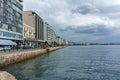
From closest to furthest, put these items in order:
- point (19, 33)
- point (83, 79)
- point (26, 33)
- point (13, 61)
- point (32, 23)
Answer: point (83, 79), point (13, 61), point (19, 33), point (26, 33), point (32, 23)

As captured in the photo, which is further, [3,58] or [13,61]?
[13,61]

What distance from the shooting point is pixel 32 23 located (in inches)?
→ 6737

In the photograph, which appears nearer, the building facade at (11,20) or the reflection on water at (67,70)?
the reflection on water at (67,70)

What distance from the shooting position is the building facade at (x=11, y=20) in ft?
281

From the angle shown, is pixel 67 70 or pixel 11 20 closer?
pixel 67 70

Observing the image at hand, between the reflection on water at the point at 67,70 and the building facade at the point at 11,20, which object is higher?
the building facade at the point at 11,20

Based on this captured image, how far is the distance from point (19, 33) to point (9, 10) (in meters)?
19.1

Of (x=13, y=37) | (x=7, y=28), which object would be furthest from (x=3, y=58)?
(x=13, y=37)

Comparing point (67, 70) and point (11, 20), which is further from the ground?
point (11, 20)

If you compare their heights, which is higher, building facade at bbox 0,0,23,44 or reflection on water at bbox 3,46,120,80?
building facade at bbox 0,0,23,44

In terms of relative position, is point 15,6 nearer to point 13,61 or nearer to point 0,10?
point 0,10

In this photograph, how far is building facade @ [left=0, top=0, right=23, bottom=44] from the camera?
85625 mm

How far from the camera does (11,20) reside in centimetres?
9662

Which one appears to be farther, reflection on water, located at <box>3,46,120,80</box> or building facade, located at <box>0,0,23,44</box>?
building facade, located at <box>0,0,23,44</box>
